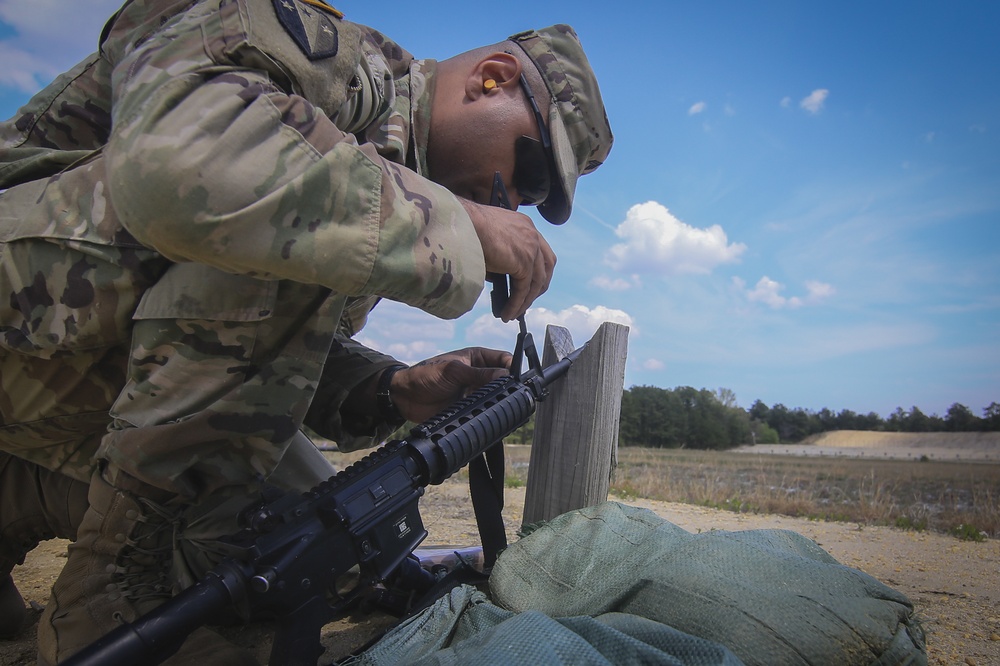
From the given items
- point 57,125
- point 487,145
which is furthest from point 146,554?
point 487,145

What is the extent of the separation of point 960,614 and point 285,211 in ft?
10.4

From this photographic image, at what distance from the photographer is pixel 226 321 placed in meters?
1.75

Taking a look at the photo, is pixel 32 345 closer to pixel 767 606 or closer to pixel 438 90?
pixel 438 90

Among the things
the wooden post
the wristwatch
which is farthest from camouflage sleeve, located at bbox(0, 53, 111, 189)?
the wooden post

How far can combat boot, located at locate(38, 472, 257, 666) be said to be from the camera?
178cm

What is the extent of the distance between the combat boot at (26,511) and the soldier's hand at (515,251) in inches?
70.5

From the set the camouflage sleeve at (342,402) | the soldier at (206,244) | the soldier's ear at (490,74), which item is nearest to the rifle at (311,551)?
the soldier at (206,244)

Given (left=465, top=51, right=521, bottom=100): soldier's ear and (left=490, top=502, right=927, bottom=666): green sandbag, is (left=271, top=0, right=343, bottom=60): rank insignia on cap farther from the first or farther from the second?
(left=490, top=502, right=927, bottom=666): green sandbag

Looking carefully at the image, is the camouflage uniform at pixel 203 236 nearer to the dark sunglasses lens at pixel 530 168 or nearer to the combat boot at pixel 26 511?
the combat boot at pixel 26 511

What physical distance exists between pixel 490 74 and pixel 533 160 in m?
0.38

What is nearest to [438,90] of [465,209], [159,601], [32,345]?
[465,209]

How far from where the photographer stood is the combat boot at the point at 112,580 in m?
1.78

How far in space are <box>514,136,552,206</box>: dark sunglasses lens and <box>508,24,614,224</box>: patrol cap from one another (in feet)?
0.19

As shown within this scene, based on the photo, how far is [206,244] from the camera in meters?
1.29
